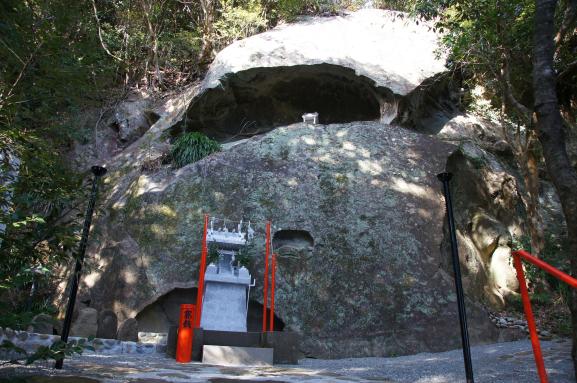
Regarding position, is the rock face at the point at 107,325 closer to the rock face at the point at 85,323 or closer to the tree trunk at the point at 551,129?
the rock face at the point at 85,323

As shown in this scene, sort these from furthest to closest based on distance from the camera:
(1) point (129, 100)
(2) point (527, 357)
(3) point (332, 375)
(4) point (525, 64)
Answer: (1) point (129, 100)
(4) point (525, 64)
(2) point (527, 357)
(3) point (332, 375)

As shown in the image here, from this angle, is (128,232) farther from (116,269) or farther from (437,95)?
(437,95)

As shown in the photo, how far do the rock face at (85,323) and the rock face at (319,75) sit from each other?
5774mm

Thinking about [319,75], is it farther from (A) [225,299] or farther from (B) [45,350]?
(B) [45,350]

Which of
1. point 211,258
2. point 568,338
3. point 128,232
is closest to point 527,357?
point 568,338

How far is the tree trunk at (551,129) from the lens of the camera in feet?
12.7

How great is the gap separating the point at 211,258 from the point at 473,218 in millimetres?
6476

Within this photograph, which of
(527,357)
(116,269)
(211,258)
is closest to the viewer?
(527,357)

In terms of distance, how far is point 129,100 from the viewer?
1420 centimetres

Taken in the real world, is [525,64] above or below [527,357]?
above

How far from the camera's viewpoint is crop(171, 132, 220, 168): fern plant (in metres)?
10.3

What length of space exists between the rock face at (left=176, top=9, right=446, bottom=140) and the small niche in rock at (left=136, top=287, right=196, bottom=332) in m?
5.35

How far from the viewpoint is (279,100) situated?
13.6 meters

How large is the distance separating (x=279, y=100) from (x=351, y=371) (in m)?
9.60
